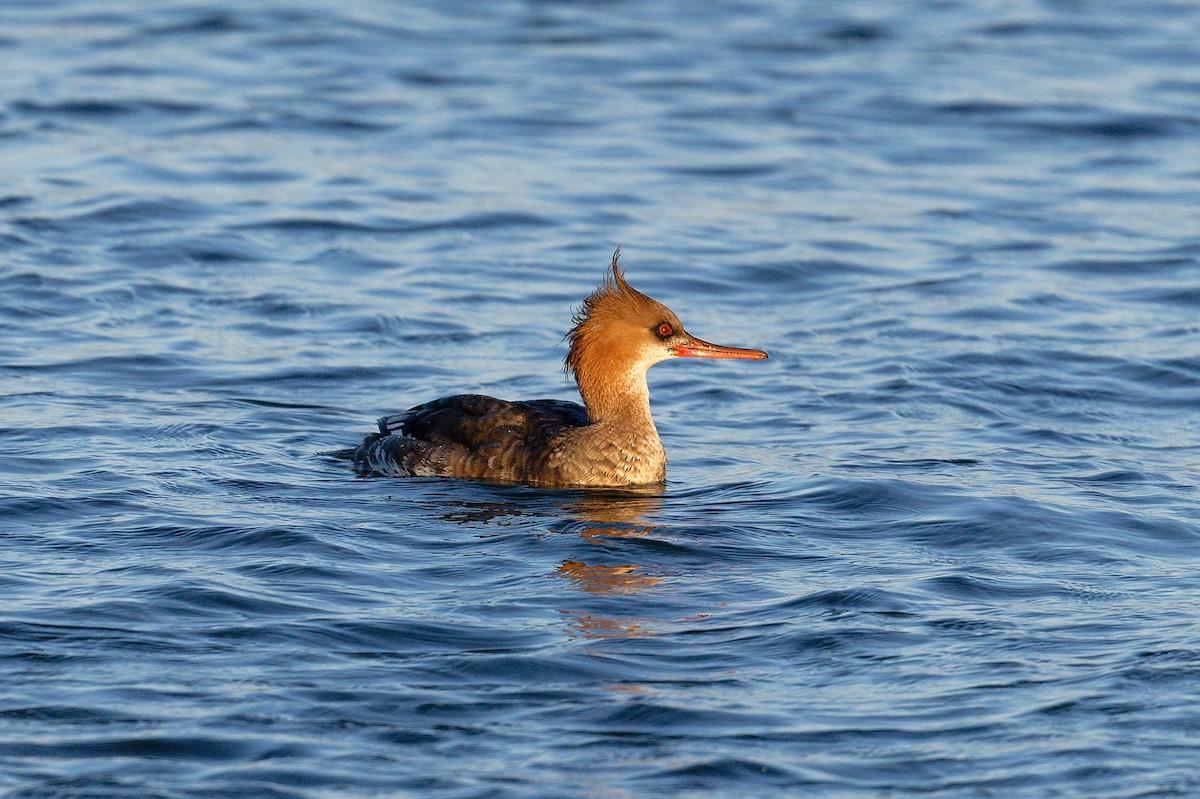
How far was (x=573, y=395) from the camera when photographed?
12.2m

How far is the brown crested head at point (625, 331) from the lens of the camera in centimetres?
1023

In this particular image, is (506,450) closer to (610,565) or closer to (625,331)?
(625,331)

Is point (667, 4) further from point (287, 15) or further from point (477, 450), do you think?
point (477, 450)

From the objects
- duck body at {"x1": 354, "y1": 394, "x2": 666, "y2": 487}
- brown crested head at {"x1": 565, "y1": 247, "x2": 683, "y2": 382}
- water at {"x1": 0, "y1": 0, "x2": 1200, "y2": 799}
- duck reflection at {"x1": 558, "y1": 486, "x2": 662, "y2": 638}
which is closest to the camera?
water at {"x1": 0, "y1": 0, "x2": 1200, "y2": 799}

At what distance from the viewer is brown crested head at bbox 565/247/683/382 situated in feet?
33.6

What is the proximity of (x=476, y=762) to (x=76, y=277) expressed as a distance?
28.9 feet

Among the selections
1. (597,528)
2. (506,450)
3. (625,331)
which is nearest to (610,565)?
(597,528)

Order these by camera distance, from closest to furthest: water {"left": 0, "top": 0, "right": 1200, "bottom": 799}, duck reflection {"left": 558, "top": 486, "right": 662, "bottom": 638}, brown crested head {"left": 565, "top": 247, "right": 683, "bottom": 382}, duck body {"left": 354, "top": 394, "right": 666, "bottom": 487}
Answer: water {"left": 0, "top": 0, "right": 1200, "bottom": 799}
duck reflection {"left": 558, "top": 486, "right": 662, "bottom": 638}
duck body {"left": 354, "top": 394, "right": 666, "bottom": 487}
brown crested head {"left": 565, "top": 247, "right": 683, "bottom": 382}

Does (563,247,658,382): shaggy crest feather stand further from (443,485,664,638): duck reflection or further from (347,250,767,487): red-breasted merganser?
(443,485,664,638): duck reflection

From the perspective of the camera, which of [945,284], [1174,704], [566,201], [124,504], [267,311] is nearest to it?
[1174,704]

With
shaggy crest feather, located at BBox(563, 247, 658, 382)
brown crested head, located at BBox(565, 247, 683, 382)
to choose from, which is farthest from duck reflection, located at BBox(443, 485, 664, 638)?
shaggy crest feather, located at BBox(563, 247, 658, 382)

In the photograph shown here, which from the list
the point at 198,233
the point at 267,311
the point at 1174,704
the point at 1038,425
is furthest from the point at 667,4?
the point at 1174,704

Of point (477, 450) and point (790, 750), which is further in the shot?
point (477, 450)

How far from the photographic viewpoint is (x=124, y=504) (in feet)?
29.5
